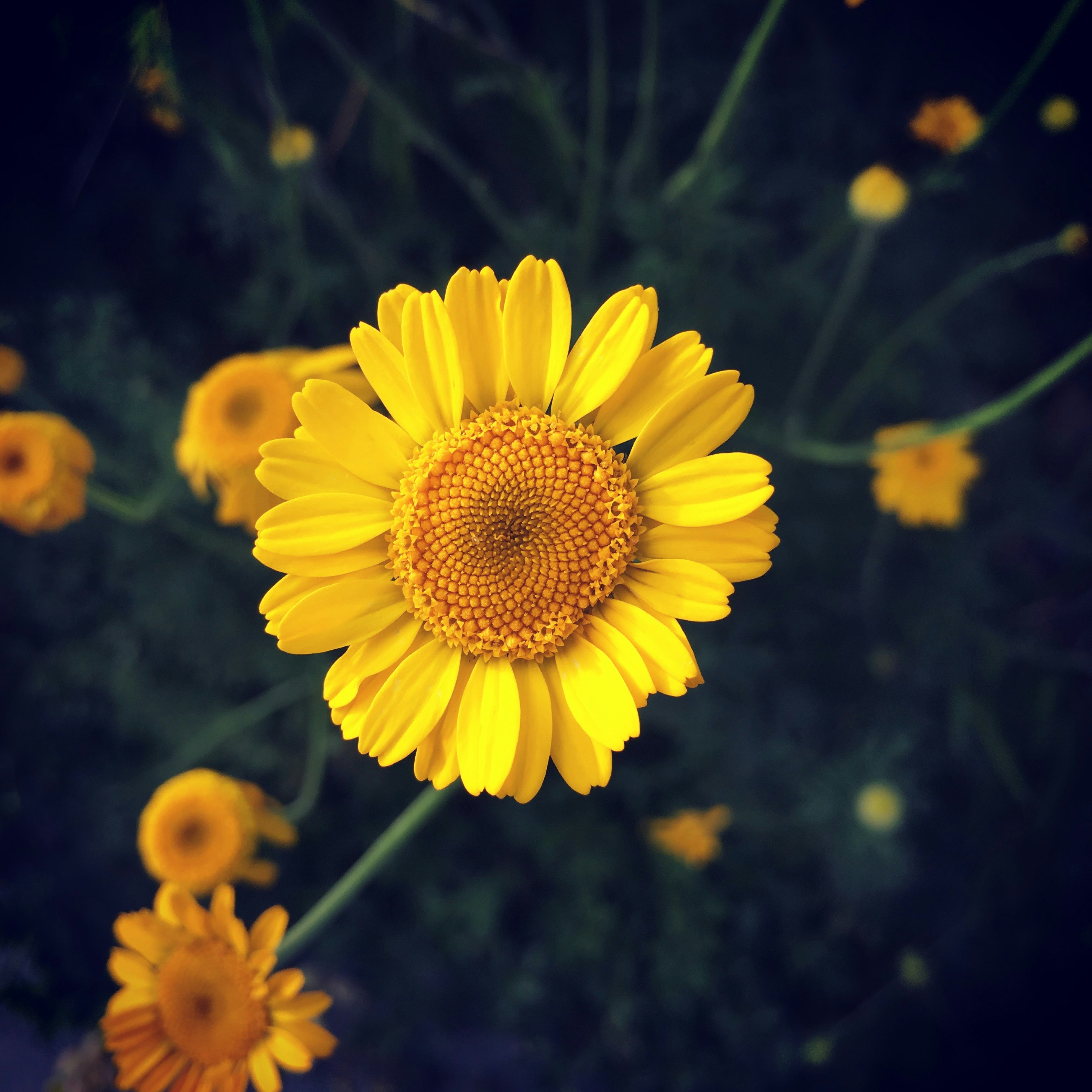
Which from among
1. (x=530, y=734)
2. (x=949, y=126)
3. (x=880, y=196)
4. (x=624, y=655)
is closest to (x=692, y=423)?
(x=624, y=655)

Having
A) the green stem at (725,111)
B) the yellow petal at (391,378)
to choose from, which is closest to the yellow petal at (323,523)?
the yellow petal at (391,378)

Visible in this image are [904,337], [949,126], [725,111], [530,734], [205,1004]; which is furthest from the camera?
[904,337]

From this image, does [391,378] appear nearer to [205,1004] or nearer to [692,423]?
[692,423]

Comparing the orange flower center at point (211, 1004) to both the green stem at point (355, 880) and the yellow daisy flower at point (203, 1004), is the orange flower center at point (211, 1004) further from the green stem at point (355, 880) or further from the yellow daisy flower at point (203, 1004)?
the green stem at point (355, 880)

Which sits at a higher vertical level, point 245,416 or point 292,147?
point 292,147

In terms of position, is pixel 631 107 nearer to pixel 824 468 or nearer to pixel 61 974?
pixel 824 468

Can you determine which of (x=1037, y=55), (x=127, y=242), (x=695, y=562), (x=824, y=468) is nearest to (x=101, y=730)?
(x=127, y=242)
